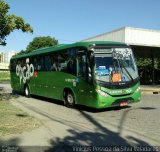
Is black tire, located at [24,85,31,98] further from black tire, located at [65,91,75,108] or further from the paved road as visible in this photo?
the paved road

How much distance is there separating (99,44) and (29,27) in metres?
4.42

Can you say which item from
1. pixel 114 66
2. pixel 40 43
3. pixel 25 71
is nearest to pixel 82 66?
pixel 114 66

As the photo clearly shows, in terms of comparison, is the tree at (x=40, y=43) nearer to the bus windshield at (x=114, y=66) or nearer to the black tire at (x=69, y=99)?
the black tire at (x=69, y=99)

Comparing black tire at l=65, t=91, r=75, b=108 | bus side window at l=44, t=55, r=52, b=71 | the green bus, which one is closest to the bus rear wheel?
bus side window at l=44, t=55, r=52, b=71

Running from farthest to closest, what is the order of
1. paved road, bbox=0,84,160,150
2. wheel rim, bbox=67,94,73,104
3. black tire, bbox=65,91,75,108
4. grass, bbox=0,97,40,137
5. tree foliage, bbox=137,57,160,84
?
1. tree foliage, bbox=137,57,160,84
2. wheel rim, bbox=67,94,73,104
3. black tire, bbox=65,91,75,108
4. grass, bbox=0,97,40,137
5. paved road, bbox=0,84,160,150

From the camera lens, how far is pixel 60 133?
962cm

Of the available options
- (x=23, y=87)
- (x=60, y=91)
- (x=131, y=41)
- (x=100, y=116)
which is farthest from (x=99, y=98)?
(x=131, y=41)

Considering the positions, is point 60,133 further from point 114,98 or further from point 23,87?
point 23,87

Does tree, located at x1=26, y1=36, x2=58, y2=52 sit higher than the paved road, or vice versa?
tree, located at x1=26, y1=36, x2=58, y2=52

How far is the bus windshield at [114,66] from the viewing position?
1368cm

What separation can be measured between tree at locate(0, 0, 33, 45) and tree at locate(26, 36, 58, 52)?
60430 mm

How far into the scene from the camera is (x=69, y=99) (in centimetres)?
1603

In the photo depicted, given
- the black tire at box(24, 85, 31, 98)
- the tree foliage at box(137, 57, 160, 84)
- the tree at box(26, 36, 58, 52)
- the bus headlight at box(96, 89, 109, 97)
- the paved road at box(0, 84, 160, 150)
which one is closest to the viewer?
the paved road at box(0, 84, 160, 150)

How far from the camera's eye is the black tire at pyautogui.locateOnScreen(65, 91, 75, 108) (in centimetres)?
1573
